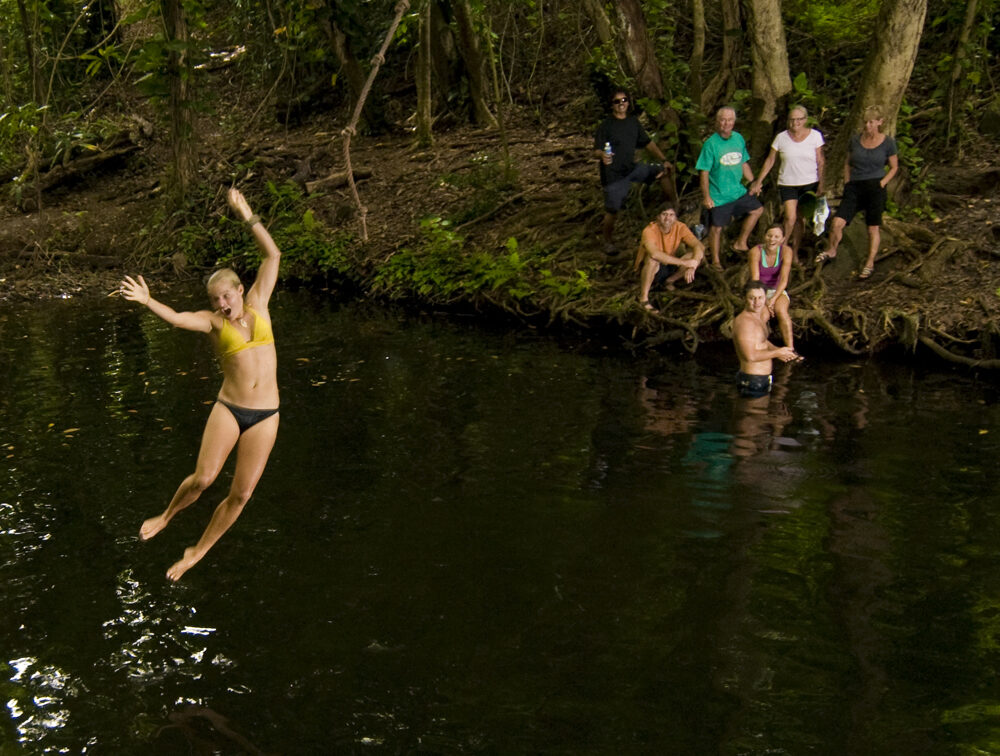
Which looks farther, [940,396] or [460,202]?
[460,202]

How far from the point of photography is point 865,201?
12367 millimetres

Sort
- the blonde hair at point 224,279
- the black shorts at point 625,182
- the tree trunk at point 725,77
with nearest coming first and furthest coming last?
the blonde hair at point 224,279
the black shorts at point 625,182
the tree trunk at point 725,77

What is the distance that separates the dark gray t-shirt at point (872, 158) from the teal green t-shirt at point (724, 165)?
1.18m

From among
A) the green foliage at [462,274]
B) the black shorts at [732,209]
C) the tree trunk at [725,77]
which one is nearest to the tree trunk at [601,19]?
the tree trunk at [725,77]

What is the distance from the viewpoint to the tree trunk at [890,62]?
12.4 metres

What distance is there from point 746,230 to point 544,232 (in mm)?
3371

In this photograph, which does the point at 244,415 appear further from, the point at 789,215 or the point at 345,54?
the point at 345,54

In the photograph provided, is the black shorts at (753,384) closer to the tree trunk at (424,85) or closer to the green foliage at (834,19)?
the green foliage at (834,19)

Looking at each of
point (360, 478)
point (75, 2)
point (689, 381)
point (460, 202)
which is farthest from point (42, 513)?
point (75, 2)

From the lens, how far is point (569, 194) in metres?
16.1

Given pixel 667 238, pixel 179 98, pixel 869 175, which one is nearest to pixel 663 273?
pixel 667 238

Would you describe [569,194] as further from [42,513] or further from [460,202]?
[42,513]

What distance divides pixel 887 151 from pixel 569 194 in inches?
201

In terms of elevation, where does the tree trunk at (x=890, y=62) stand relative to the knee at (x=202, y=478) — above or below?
above
